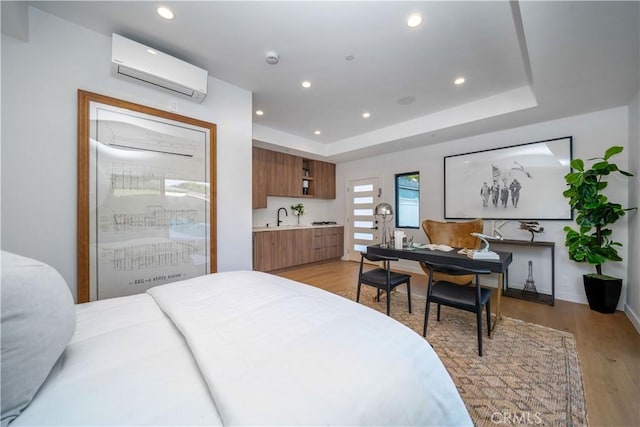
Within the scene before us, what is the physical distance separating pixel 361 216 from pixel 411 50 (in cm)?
378

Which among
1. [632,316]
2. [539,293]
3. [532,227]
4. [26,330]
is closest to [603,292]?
[632,316]

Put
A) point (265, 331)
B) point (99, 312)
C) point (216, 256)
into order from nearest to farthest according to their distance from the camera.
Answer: point (265, 331), point (99, 312), point (216, 256)

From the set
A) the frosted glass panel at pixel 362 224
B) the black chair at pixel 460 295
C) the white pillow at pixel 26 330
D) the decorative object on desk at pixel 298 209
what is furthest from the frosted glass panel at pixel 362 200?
the white pillow at pixel 26 330

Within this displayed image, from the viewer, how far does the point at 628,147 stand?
2.83 metres

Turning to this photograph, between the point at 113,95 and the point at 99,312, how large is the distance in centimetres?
188

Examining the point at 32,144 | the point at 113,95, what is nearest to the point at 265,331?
the point at 32,144

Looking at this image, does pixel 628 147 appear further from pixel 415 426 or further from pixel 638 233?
pixel 415 426

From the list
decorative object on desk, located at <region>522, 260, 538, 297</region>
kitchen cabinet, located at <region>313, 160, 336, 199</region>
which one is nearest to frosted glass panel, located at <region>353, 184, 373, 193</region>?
kitchen cabinet, located at <region>313, 160, 336, 199</region>

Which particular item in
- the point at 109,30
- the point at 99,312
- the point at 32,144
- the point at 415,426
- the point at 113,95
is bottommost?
the point at 415,426

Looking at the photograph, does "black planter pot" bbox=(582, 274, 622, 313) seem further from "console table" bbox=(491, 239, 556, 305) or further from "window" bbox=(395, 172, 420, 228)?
"window" bbox=(395, 172, 420, 228)

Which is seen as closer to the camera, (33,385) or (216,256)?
(33,385)

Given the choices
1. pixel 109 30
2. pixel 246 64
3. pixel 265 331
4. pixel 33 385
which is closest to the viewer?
pixel 33 385

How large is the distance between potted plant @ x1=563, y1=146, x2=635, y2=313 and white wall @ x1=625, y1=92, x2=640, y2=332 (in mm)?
102

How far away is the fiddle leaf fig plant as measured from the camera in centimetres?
266
